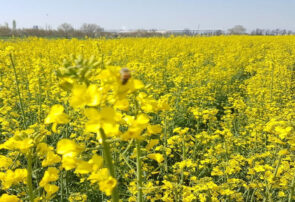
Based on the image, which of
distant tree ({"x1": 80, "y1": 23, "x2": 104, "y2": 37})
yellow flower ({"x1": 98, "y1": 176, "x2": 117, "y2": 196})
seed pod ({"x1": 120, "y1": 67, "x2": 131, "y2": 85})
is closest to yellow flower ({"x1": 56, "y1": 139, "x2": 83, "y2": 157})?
yellow flower ({"x1": 98, "y1": 176, "x2": 117, "y2": 196})

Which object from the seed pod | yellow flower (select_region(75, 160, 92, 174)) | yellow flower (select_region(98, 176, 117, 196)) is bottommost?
yellow flower (select_region(98, 176, 117, 196))

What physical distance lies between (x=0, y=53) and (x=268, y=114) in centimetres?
403

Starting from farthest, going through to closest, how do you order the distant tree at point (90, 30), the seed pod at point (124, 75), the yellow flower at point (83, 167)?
the distant tree at point (90, 30)
the yellow flower at point (83, 167)
the seed pod at point (124, 75)

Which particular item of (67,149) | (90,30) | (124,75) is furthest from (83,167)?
(90,30)

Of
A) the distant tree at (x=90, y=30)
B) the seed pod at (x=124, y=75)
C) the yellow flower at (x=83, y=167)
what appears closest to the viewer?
the seed pod at (x=124, y=75)

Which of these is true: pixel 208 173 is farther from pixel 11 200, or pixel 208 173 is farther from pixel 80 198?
pixel 11 200

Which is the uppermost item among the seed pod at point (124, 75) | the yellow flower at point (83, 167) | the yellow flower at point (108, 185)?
the seed pod at point (124, 75)

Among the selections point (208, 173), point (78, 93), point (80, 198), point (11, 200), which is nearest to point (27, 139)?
point (11, 200)

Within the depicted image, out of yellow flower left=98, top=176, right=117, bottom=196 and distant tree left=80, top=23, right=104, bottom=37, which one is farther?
distant tree left=80, top=23, right=104, bottom=37

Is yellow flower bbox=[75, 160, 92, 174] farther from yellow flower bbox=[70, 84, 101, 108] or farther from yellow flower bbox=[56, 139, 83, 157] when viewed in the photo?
yellow flower bbox=[70, 84, 101, 108]

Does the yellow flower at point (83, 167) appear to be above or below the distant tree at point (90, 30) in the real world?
below

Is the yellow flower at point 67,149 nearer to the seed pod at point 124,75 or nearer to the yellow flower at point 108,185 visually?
the yellow flower at point 108,185

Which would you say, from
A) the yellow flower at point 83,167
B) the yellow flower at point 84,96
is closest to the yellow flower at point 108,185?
the yellow flower at point 83,167

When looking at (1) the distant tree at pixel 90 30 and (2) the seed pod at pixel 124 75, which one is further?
(1) the distant tree at pixel 90 30
